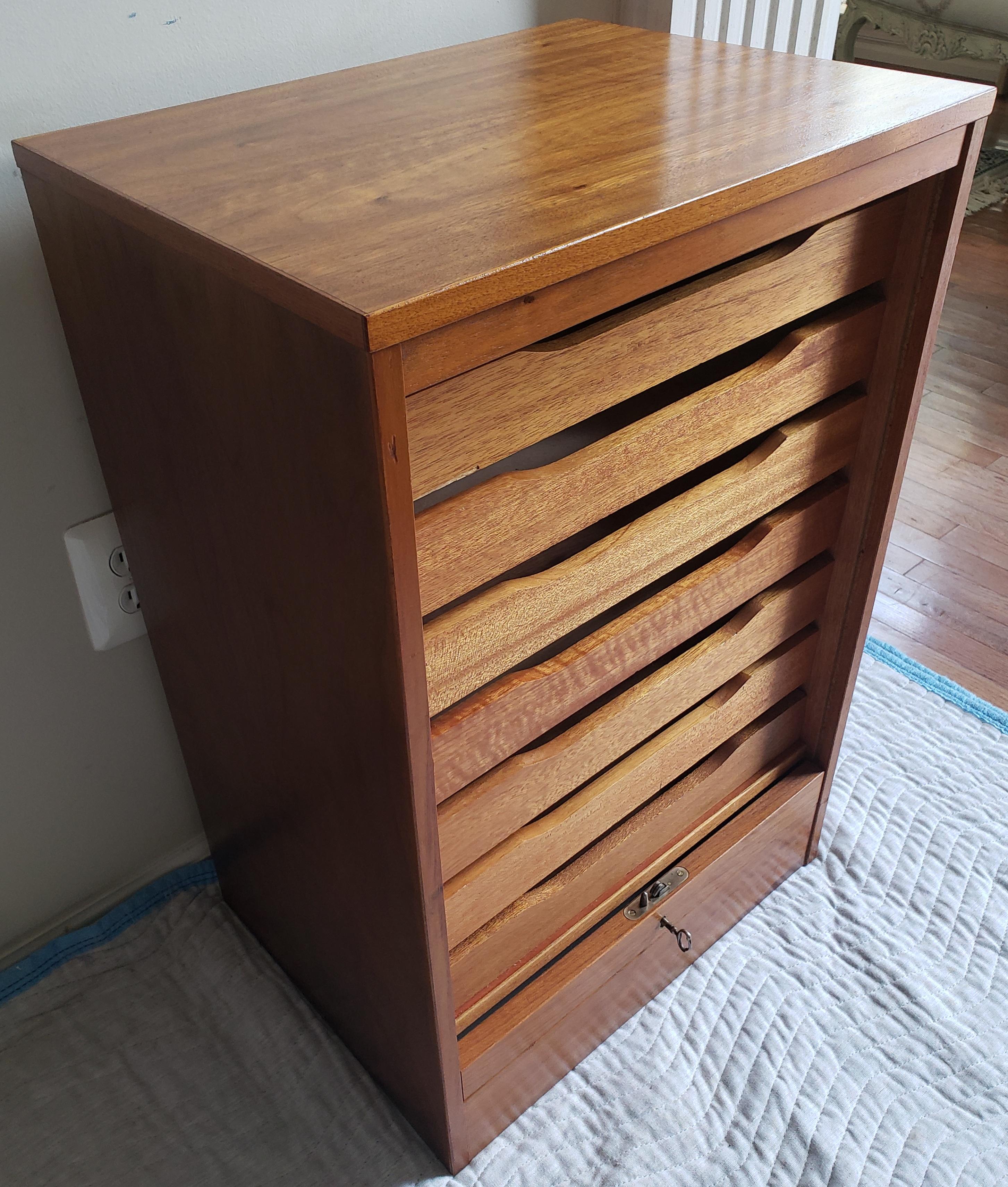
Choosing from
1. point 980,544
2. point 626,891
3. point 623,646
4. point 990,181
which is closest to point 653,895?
point 626,891

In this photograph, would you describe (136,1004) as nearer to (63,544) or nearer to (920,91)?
(63,544)

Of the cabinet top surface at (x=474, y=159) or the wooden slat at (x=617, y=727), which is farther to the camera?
the wooden slat at (x=617, y=727)

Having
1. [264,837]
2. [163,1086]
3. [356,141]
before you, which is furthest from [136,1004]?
[356,141]

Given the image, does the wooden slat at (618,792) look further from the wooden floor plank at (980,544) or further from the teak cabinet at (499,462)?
the wooden floor plank at (980,544)

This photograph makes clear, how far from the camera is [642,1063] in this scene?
36.5 inches

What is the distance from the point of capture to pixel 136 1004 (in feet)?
3.22

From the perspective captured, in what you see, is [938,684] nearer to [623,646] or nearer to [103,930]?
[623,646]

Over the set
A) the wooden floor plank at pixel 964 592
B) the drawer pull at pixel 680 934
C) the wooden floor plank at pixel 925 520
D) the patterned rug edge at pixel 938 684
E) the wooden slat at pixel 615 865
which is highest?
the wooden slat at pixel 615 865

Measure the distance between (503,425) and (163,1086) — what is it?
713 millimetres

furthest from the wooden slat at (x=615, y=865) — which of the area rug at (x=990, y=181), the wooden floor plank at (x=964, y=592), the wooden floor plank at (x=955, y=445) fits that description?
the area rug at (x=990, y=181)

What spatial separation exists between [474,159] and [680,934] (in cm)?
67

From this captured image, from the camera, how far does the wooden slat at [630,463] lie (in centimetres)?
55

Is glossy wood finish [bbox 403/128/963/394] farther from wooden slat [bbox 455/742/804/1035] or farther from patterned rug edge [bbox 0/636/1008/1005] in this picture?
patterned rug edge [bbox 0/636/1008/1005]

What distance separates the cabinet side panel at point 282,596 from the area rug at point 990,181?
2.48 meters
